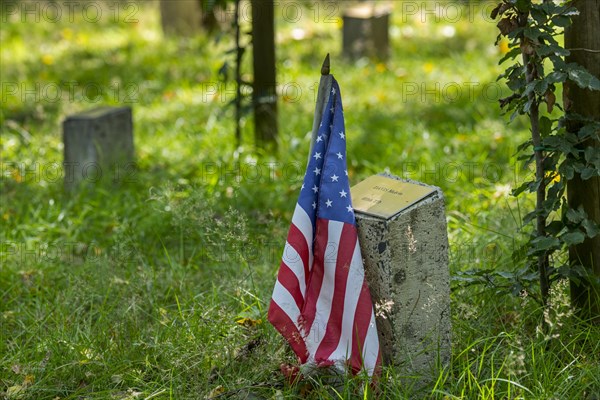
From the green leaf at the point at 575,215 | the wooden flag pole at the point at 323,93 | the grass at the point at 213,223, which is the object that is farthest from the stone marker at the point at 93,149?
the green leaf at the point at 575,215

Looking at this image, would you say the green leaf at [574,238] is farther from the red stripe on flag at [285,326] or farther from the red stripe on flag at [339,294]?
the red stripe on flag at [285,326]

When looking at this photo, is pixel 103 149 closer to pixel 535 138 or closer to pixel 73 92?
pixel 73 92

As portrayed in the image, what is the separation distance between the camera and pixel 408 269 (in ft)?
11.0

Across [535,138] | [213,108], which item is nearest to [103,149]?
[213,108]

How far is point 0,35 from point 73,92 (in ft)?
9.72

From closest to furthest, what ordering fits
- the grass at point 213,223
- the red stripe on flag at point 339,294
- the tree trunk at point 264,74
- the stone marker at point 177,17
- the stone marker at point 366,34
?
the red stripe on flag at point 339,294 < the grass at point 213,223 < the tree trunk at point 264,74 < the stone marker at point 366,34 < the stone marker at point 177,17

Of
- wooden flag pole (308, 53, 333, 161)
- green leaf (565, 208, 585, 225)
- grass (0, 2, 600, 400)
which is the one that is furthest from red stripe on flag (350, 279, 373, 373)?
green leaf (565, 208, 585, 225)

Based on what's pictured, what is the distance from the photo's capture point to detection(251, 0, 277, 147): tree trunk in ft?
20.7

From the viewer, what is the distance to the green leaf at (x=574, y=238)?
3.45 m

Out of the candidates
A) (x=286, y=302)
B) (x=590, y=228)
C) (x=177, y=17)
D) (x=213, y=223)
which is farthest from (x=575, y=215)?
(x=177, y=17)

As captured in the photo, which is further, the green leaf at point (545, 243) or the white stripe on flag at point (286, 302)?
the green leaf at point (545, 243)

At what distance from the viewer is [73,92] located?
8391 mm

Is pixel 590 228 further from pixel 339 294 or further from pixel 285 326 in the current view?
pixel 285 326

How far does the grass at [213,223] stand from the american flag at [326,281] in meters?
0.14
